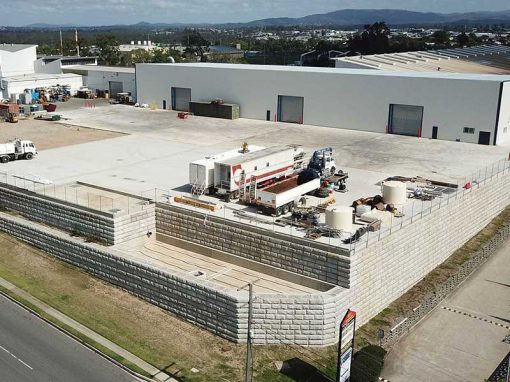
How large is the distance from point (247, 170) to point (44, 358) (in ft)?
45.5

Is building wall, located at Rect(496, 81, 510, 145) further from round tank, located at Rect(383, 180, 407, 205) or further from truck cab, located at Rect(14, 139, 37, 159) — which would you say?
truck cab, located at Rect(14, 139, 37, 159)

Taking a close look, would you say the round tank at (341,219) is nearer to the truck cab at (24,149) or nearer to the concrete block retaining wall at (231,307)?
the concrete block retaining wall at (231,307)

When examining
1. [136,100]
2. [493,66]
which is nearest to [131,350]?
[136,100]

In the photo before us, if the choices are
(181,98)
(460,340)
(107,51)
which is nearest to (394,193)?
(460,340)

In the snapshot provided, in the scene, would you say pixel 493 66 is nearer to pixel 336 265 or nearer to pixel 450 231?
pixel 450 231

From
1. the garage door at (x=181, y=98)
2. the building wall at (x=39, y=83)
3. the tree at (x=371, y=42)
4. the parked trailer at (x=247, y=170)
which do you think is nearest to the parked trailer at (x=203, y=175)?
the parked trailer at (x=247, y=170)

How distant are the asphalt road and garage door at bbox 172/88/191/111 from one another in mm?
41114

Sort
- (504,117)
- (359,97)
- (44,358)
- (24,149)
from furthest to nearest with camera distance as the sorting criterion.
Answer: (359,97) → (504,117) → (24,149) → (44,358)

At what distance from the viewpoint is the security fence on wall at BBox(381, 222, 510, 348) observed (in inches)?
901

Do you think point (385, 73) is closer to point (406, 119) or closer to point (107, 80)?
point (406, 119)

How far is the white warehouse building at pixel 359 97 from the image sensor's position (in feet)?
147

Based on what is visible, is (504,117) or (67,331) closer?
(67,331)

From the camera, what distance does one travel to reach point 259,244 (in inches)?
1023

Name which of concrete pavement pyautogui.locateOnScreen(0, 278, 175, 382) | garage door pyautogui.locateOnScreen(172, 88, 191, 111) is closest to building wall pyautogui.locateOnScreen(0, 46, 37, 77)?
garage door pyautogui.locateOnScreen(172, 88, 191, 111)
